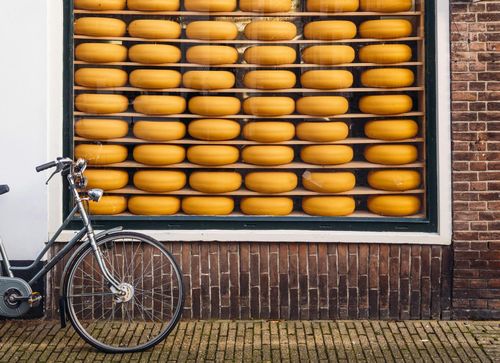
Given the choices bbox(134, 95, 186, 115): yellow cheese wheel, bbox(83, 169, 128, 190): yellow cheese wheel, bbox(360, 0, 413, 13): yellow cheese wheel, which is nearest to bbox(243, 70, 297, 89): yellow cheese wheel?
bbox(134, 95, 186, 115): yellow cheese wheel

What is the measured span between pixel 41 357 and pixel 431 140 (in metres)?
3.47

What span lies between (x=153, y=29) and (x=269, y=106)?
3.76 ft

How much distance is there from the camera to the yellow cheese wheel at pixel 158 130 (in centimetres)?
646

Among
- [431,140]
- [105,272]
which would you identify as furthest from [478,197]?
[105,272]

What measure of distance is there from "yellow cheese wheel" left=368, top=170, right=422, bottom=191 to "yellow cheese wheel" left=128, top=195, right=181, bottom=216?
5.63 feet

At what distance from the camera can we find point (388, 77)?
642cm

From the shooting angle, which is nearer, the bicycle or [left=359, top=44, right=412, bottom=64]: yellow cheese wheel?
the bicycle

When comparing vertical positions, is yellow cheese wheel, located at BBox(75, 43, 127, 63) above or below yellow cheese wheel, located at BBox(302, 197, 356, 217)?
above

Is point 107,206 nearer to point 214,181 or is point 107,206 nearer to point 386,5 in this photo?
point 214,181

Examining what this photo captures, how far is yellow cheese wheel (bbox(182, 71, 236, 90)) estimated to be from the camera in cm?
647

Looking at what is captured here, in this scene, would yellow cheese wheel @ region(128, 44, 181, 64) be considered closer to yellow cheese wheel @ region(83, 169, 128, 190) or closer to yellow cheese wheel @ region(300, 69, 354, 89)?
yellow cheese wheel @ region(83, 169, 128, 190)

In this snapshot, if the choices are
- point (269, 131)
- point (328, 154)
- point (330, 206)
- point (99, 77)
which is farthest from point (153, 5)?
point (330, 206)

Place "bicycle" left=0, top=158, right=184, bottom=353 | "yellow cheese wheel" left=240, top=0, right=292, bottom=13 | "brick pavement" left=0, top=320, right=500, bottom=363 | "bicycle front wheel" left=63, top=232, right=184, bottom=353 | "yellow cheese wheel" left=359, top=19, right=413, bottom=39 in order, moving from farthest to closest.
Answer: "yellow cheese wheel" left=240, top=0, right=292, bottom=13 → "yellow cheese wheel" left=359, top=19, right=413, bottom=39 → "bicycle front wheel" left=63, top=232, right=184, bottom=353 → "bicycle" left=0, top=158, right=184, bottom=353 → "brick pavement" left=0, top=320, right=500, bottom=363

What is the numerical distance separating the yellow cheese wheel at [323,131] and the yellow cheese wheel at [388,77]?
1.38 ft
